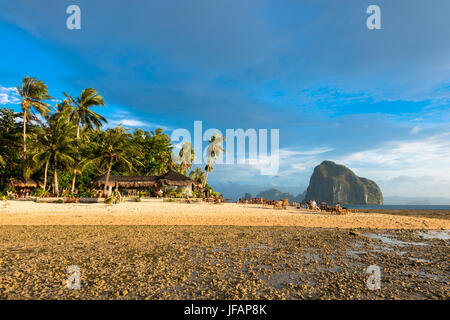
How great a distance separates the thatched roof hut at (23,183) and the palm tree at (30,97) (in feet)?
8.04

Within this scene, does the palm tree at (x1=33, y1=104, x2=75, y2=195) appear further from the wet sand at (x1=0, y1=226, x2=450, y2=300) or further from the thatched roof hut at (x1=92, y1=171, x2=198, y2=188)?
the wet sand at (x1=0, y1=226, x2=450, y2=300)

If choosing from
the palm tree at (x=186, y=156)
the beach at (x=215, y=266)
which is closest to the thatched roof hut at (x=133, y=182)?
the palm tree at (x=186, y=156)

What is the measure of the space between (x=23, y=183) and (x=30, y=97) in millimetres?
12297

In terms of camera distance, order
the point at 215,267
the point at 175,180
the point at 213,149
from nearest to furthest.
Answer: the point at 215,267 < the point at 175,180 < the point at 213,149

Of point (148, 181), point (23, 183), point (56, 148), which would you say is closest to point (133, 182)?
point (148, 181)

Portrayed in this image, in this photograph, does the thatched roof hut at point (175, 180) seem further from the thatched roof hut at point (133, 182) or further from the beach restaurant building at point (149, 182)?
the thatched roof hut at point (133, 182)

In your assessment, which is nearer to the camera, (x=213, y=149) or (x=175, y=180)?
(x=175, y=180)

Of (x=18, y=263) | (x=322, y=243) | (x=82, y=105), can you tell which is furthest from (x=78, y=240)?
(x=82, y=105)

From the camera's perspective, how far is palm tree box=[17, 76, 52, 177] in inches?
1282

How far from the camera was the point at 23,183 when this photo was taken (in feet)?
101

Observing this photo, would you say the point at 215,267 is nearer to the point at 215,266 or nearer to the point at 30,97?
the point at 215,266

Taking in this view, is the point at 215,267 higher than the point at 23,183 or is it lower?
lower
